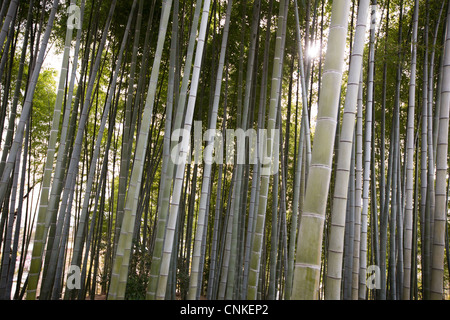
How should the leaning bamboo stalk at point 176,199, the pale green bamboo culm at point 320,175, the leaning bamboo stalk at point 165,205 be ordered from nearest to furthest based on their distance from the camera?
1. the pale green bamboo culm at point 320,175
2. the leaning bamboo stalk at point 176,199
3. the leaning bamboo stalk at point 165,205

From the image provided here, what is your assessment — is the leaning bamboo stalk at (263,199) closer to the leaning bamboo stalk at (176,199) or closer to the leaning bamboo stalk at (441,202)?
the leaning bamboo stalk at (176,199)

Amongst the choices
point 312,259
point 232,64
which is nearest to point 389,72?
point 232,64

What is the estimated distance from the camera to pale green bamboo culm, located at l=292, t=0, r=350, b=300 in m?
1.26

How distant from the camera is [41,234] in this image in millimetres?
2416

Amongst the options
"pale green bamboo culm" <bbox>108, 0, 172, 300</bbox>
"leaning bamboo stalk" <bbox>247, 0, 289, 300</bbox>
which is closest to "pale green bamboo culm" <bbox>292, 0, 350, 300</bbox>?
"leaning bamboo stalk" <bbox>247, 0, 289, 300</bbox>

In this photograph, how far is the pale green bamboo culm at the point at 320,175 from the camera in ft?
4.13

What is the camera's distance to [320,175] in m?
1.30

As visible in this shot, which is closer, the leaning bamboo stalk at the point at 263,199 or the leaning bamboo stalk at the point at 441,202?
the leaning bamboo stalk at the point at 441,202

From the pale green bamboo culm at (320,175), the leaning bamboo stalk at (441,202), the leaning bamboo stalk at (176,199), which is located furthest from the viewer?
the leaning bamboo stalk at (176,199)

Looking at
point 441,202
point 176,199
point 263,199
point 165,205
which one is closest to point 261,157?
point 263,199

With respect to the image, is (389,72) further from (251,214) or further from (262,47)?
(251,214)

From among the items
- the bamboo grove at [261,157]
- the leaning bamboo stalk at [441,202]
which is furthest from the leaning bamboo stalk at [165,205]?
the leaning bamboo stalk at [441,202]

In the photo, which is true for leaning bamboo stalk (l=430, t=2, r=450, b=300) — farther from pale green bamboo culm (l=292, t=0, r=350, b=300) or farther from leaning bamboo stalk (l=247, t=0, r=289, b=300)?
leaning bamboo stalk (l=247, t=0, r=289, b=300)

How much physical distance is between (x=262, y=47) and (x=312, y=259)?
12.1ft
